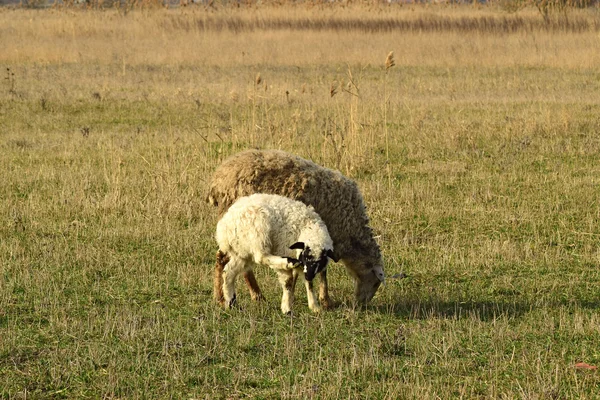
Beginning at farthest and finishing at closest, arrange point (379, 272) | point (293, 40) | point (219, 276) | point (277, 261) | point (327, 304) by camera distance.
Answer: point (293, 40), point (379, 272), point (327, 304), point (219, 276), point (277, 261)

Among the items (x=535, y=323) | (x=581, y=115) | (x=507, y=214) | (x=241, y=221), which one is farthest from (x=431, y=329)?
(x=581, y=115)

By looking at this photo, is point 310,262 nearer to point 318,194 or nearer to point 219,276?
point 219,276

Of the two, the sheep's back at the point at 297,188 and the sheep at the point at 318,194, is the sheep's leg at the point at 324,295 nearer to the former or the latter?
the sheep at the point at 318,194

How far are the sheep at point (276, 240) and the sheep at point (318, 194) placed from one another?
1.67ft

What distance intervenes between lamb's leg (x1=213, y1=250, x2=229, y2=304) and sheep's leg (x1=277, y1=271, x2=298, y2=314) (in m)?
0.52

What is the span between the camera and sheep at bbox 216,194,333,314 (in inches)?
272

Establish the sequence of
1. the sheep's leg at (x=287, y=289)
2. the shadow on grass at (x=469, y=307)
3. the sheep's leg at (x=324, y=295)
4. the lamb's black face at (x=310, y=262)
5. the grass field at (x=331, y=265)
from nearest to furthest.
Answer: the grass field at (x=331, y=265) → the lamb's black face at (x=310, y=262) → the sheep's leg at (x=287, y=289) → the shadow on grass at (x=469, y=307) → the sheep's leg at (x=324, y=295)

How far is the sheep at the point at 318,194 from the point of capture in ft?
25.8

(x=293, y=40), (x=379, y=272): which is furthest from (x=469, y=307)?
(x=293, y=40)

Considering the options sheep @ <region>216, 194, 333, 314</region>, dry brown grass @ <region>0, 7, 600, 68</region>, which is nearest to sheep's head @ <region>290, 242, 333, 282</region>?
sheep @ <region>216, 194, 333, 314</region>

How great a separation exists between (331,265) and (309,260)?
2.31 meters

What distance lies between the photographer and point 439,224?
10.6m

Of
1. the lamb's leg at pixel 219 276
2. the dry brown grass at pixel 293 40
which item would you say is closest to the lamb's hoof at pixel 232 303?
the lamb's leg at pixel 219 276

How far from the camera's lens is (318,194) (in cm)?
800
